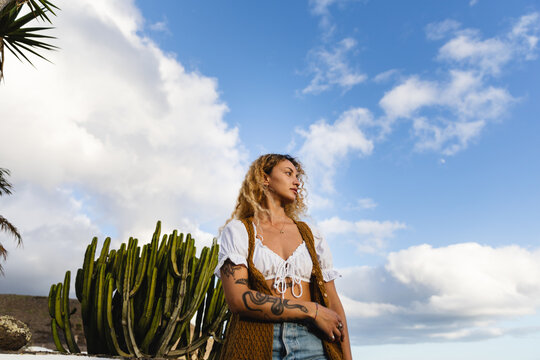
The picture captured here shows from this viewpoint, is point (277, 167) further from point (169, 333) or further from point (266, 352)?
point (169, 333)

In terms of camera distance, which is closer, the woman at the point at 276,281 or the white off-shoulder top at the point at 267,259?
the woman at the point at 276,281

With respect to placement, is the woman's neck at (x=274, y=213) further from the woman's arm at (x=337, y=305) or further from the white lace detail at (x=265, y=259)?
the woman's arm at (x=337, y=305)

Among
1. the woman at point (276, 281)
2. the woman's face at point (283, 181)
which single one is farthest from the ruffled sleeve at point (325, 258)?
the woman's face at point (283, 181)

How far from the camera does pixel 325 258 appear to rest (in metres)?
2.23

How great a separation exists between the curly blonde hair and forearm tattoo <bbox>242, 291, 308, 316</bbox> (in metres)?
0.45

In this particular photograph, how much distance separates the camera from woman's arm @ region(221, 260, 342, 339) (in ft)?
6.15

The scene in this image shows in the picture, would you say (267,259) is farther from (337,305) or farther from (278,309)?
(337,305)

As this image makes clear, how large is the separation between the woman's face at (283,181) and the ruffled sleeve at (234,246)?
0.32 metres

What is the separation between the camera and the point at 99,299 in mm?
6453

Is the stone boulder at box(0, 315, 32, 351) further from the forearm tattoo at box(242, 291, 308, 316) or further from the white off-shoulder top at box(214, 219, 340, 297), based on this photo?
the forearm tattoo at box(242, 291, 308, 316)

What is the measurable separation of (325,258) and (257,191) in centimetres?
49

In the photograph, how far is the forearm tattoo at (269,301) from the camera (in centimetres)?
188

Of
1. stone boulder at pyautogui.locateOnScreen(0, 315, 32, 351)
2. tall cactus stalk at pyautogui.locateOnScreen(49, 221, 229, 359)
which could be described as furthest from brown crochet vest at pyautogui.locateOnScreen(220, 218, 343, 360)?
stone boulder at pyautogui.locateOnScreen(0, 315, 32, 351)

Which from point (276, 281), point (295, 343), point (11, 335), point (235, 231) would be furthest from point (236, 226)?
point (11, 335)
